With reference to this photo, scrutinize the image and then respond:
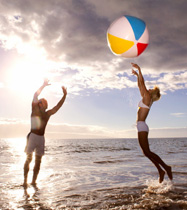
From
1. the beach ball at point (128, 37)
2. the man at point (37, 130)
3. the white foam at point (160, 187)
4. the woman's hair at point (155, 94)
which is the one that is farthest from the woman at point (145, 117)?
the man at point (37, 130)

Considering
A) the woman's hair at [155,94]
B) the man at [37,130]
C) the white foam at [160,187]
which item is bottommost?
the white foam at [160,187]

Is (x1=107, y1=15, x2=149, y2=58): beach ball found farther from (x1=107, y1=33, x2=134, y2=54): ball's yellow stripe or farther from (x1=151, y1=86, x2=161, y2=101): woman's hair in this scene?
(x1=151, y1=86, x2=161, y2=101): woman's hair

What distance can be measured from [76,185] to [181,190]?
2.70 metres

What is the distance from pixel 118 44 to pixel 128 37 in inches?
12.3

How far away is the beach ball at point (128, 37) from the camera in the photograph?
5.66 metres

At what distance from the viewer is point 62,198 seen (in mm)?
4582

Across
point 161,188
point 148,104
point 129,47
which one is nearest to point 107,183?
point 161,188

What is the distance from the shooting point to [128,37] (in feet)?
18.5

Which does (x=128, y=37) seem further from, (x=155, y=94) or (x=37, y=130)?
(x=37, y=130)

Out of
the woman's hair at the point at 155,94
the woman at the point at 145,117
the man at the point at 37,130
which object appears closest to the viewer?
the woman at the point at 145,117

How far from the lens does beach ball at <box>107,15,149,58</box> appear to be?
5664mm

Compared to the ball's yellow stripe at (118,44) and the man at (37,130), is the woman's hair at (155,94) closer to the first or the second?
the ball's yellow stripe at (118,44)

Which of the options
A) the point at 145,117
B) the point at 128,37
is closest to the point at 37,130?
the point at 145,117

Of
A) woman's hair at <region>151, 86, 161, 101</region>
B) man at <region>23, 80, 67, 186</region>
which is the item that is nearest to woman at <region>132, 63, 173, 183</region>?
woman's hair at <region>151, 86, 161, 101</region>
